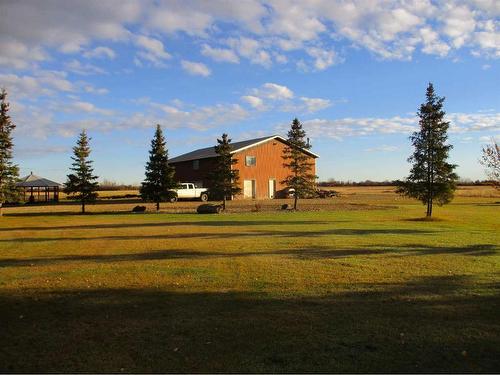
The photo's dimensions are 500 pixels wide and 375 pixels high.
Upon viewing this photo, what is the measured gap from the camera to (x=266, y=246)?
14.5m

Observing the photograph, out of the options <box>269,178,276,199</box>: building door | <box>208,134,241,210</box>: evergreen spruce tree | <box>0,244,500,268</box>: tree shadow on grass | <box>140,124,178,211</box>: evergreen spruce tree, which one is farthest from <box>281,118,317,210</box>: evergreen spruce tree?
<box>0,244,500,268</box>: tree shadow on grass

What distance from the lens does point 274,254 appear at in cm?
1281

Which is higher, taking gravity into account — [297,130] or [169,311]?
[297,130]

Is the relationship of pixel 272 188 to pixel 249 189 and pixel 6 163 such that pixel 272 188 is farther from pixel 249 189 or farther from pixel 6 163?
pixel 6 163

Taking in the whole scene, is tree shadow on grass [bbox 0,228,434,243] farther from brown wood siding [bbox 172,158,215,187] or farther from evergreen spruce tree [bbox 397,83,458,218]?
brown wood siding [bbox 172,158,215,187]

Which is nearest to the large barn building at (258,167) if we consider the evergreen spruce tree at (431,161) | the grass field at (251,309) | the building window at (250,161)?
the building window at (250,161)

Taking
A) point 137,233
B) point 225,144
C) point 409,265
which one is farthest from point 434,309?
point 225,144

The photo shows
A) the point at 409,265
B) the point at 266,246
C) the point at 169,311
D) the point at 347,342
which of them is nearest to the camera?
the point at 347,342

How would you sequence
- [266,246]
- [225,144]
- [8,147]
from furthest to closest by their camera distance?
[225,144] < [8,147] < [266,246]

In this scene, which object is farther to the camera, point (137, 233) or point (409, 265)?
point (137, 233)

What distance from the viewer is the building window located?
5178 cm

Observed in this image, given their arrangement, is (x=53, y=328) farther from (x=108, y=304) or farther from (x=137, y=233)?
(x=137, y=233)

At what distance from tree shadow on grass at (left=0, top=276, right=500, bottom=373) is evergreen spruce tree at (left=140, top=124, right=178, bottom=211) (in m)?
30.6

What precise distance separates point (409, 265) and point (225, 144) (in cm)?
2677
